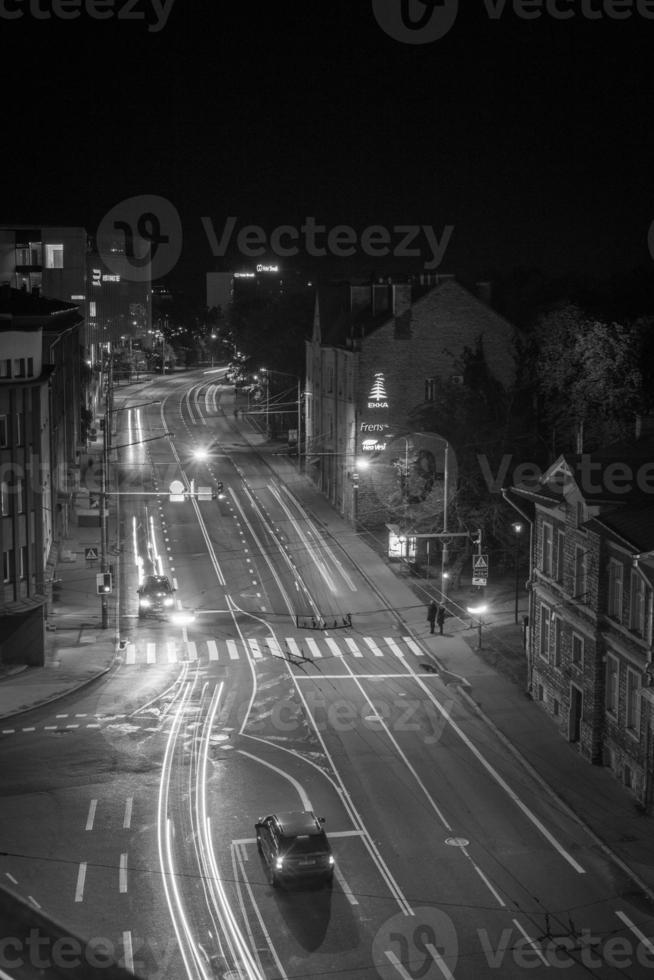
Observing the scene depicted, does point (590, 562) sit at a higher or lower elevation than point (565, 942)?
higher

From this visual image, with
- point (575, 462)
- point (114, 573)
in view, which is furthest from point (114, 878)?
point (114, 573)

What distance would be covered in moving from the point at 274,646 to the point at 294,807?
16.7 m

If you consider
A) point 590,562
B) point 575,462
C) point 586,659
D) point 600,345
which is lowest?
point 586,659

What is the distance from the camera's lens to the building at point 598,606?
2884 centimetres

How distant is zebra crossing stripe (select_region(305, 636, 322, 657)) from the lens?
144 ft

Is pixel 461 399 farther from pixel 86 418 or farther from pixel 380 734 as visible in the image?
pixel 86 418

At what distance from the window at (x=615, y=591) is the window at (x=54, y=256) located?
8864cm

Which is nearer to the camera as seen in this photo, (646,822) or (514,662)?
(646,822)

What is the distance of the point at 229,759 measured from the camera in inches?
1257

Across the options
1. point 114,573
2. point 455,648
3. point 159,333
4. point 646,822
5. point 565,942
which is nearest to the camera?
point 565,942

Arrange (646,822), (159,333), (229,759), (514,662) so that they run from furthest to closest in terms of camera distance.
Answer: (159,333) < (514,662) < (229,759) < (646,822)

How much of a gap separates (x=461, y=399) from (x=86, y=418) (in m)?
42.0

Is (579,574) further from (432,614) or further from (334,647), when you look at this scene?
(334,647)

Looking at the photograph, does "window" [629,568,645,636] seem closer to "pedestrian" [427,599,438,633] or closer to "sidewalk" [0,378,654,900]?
"sidewalk" [0,378,654,900]
